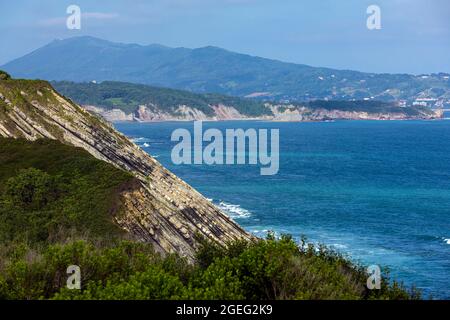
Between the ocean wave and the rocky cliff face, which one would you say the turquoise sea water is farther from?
the rocky cliff face

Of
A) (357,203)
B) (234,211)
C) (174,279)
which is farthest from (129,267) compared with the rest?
(357,203)

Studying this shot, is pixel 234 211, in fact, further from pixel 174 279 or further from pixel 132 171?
pixel 174 279

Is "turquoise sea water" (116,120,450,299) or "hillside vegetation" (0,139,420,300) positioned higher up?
"hillside vegetation" (0,139,420,300)

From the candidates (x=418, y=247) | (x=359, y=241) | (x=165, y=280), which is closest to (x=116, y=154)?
(x=359, y=241)

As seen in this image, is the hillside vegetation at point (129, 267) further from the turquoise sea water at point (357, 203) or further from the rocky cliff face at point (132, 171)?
the turquoise sea water at point (357, 203)

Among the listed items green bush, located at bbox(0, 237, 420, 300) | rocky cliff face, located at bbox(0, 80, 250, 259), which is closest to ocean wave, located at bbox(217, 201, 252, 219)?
rocky cliff face, located at bbox(0, 80, 250, 259)

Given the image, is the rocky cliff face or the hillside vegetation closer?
the hillside vegetation
